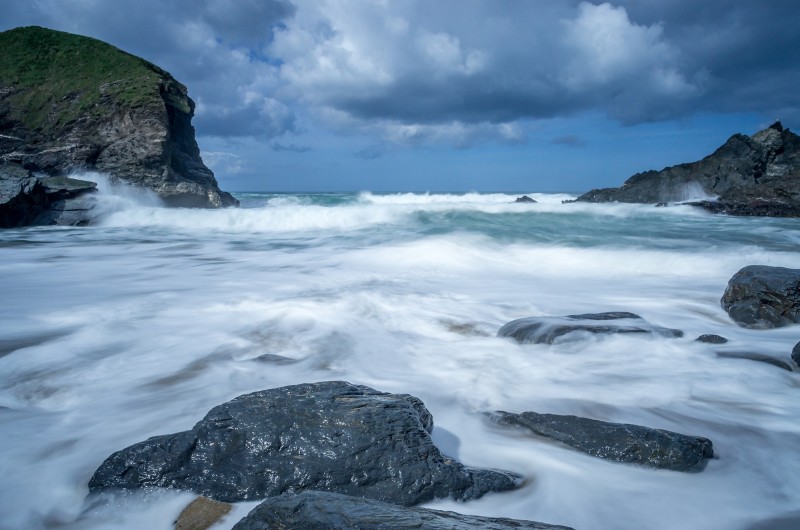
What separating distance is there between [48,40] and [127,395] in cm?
3201

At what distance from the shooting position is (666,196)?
23.5 meters

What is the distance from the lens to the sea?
229 cm

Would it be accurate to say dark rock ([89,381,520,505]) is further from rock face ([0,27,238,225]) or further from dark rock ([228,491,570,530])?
rock face ([0,27,238,225])

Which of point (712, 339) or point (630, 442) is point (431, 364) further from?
point (712, 339)

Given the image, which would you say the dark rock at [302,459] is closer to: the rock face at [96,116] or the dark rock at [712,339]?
the dark rock at [712,339]

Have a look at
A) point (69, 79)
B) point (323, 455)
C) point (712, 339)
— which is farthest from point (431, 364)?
point (69, 79)

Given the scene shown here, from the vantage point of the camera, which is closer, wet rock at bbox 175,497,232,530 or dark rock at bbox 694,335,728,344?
wet rock at bbox 175,497,232,530

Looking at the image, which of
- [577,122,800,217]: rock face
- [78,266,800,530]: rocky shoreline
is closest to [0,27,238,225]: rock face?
[577,122,800,217]: rock face

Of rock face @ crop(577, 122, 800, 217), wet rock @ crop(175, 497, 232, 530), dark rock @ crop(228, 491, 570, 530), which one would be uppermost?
rock face @ crop(577, 122, 800, 217)

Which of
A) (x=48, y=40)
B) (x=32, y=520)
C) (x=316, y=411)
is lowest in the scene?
(x=32, y=520)

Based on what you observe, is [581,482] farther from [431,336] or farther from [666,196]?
[666,196]

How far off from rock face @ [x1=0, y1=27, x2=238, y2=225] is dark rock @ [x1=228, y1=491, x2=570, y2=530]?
2200 cm

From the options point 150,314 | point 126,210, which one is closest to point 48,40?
point 126,210

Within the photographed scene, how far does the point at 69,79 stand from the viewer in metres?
24.9
